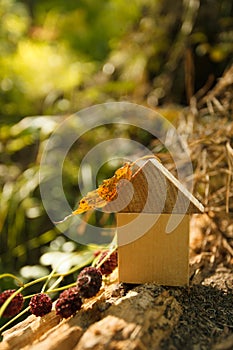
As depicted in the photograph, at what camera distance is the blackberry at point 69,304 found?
76 cm

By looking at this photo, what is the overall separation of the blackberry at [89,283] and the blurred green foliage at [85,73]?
0.71 metres

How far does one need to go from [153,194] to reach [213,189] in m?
0.52

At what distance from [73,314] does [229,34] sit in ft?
5.11

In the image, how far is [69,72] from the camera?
2.02m

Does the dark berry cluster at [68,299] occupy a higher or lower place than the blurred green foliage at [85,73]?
lower

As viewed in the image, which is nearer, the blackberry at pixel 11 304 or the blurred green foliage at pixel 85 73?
the blackberry at pixel 11 304

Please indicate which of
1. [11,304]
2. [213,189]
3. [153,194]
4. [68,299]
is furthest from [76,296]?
[213,189]

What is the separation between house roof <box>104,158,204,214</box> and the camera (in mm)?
797

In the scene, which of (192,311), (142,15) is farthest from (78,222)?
(142,15)

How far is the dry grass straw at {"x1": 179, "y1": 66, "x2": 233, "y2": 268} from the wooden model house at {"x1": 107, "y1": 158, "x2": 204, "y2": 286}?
0.74 feet

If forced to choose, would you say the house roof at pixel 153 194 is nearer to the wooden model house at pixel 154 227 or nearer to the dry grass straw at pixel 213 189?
the wooden model house at pixel 154 227

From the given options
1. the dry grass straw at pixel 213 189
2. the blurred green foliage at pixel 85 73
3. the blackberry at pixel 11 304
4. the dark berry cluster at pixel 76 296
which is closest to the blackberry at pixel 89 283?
the dark berry cluster at pixel 76 296

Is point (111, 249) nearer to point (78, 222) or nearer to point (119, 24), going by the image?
point (78, 222)

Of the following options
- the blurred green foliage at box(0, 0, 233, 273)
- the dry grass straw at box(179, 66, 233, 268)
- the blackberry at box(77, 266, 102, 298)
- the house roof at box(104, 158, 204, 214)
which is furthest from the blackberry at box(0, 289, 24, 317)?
the blurred green foliage at box(0, 0, 233, 273)
